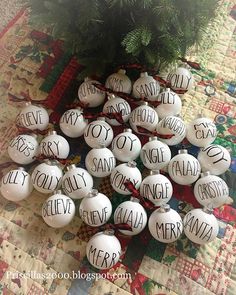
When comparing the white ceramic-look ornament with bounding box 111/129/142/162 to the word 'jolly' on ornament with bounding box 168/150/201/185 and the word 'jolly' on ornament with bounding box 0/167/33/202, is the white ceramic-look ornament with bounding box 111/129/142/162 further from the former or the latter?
the word 'jolly' on ornament with bounding box 0/167/33/202

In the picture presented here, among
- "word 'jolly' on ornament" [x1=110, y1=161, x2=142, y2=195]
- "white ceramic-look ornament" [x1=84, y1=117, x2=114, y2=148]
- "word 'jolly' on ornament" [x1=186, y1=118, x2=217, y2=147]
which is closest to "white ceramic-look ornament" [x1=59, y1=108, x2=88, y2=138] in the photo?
"white ceramic-look ornament" [x1=84, y1=117, x2=114, y2=148]

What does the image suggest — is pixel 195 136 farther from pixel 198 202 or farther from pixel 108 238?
pixel 108 238

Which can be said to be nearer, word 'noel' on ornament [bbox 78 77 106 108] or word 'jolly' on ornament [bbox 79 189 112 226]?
word 'jolly' on ornament [bbox 79 189 112 226]

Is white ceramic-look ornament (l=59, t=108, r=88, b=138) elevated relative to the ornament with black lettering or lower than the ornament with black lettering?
elevated

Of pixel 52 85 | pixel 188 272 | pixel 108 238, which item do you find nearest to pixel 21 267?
pixel 108 238

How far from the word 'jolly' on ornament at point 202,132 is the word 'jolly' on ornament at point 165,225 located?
182 mm

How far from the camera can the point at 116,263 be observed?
2.32ft

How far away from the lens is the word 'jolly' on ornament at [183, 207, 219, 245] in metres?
0.69

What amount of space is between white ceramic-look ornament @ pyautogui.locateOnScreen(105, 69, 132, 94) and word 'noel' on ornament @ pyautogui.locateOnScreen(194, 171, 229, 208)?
278 mm

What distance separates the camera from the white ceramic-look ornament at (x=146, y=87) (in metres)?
0.85

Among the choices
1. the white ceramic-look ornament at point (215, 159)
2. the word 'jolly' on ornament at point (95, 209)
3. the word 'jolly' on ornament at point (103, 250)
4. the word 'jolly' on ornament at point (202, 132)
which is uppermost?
the word 'jolly' on ornament at point (202, 132)

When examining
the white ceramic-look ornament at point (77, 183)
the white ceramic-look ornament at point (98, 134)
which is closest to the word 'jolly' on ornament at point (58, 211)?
the white ceramic-look ornament at point (77, 183)

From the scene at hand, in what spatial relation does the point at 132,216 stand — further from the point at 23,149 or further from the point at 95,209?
the point at 23,149

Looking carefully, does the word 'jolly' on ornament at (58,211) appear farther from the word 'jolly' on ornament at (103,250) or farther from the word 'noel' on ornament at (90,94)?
the word 'noel' on ornament at (90,94)
